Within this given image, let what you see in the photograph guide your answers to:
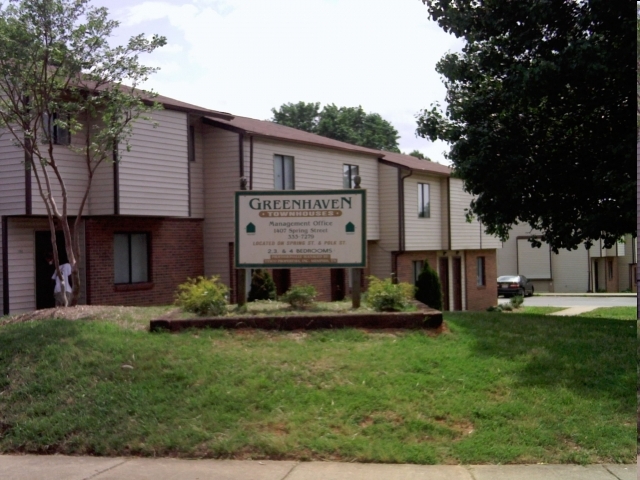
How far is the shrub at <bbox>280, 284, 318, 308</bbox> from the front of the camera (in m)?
12.0

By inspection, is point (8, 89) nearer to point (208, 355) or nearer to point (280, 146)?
point (208, 355)

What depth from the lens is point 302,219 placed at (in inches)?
479

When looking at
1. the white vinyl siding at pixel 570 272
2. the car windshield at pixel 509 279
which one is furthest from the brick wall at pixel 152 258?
the white vinyl siding at pixel 570 272

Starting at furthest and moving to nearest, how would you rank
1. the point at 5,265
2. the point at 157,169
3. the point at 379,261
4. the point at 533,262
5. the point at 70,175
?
the point at 533,262 → the point at 379,261 → the point at 157,169 → the point at 70,175 → the point at 5,265

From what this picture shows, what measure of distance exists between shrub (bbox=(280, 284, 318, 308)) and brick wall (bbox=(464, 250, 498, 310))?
2413 cm

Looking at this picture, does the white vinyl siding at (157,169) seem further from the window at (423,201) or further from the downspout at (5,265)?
the window at (423,201)

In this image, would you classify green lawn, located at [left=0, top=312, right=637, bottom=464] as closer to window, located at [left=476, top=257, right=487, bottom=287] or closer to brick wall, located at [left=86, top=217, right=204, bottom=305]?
brick wall, located at [left=86, top=217, right=204, bottom=305]

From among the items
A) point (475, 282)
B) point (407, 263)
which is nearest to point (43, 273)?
point (407, 263)

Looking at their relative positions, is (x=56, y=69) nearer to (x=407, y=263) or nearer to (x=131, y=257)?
(x=131, y=257)

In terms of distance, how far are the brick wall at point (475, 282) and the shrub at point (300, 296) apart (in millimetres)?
24133

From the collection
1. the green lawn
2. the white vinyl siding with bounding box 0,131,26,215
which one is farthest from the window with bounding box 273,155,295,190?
the green lawn

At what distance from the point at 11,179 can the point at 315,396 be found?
1197 centimetres

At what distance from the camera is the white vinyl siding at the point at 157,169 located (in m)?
19.3

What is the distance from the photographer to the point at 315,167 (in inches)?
1019
